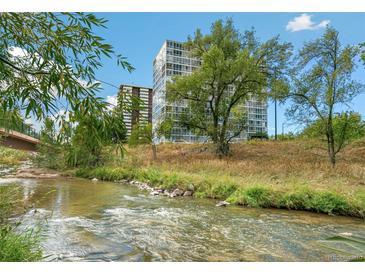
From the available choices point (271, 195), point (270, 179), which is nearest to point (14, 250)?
point (271, 195)

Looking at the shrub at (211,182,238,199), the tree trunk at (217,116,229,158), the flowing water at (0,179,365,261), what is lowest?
the flowing water at (0,179,365,261)

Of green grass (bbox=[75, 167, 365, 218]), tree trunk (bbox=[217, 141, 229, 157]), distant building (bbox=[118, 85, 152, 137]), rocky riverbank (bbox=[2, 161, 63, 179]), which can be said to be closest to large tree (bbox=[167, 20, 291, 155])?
tree trunk (bbox=[217, 141, 229, 157])

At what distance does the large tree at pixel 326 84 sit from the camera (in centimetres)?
1014

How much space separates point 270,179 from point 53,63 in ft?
23.5

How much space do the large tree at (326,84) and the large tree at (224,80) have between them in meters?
2.75

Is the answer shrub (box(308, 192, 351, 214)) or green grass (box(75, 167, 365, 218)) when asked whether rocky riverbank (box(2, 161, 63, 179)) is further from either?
shrub (box(308, 192, 351, 214))

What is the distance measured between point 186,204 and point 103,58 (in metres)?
4.55

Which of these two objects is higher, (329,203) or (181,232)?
(329,203)

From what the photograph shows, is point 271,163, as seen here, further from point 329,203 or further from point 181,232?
point 181,232

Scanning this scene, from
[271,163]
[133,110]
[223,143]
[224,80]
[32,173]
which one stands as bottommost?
[32,173]

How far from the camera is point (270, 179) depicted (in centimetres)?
794

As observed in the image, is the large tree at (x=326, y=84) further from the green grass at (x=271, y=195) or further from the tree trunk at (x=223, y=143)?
the green grass at (x=271, y=195)

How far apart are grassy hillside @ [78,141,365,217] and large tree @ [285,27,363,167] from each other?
1754 mm

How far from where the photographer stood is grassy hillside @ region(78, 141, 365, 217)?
5.75 m
